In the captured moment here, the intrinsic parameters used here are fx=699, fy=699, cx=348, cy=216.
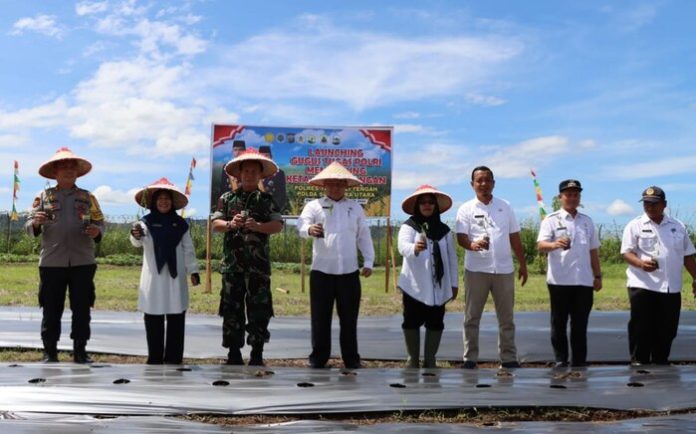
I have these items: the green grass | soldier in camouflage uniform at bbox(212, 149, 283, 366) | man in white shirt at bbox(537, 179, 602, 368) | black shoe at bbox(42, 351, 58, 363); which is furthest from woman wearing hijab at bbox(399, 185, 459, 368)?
the green grass

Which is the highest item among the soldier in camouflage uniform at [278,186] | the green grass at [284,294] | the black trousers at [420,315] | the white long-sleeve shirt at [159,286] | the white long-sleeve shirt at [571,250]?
the soldier in camouflage uniform at [278,186]

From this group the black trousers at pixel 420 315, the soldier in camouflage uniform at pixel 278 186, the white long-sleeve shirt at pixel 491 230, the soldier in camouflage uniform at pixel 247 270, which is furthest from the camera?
the soldier in camouflage uniform at pixel 278 186

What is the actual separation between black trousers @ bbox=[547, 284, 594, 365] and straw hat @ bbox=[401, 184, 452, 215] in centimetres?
97

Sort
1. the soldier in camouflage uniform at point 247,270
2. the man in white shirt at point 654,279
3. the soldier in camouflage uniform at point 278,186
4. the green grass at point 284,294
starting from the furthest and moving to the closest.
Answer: the soldier in camouflage uniform at point 278,186, the green grass at point 284,294, the man in white shirt at point 654,279, the soldier in camouflage uniform at point 247,270

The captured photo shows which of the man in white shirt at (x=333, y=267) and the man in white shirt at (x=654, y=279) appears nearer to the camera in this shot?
the man in white shirt at (x=333, y=267)

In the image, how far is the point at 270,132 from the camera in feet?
39.8

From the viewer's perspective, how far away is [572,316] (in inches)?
201

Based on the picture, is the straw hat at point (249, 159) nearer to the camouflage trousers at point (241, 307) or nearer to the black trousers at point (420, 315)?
the camouflage trousers at point (241, 307)

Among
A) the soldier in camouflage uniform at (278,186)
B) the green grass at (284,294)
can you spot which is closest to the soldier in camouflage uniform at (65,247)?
the green grass at (284,294)

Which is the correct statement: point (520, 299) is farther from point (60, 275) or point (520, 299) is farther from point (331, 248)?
point (60, 275)

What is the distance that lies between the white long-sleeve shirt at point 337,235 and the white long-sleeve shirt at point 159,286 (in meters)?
0.88

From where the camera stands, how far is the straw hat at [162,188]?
487 cm

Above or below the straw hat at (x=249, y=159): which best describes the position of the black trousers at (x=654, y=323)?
below

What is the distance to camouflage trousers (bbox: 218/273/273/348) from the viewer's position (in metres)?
4.77
